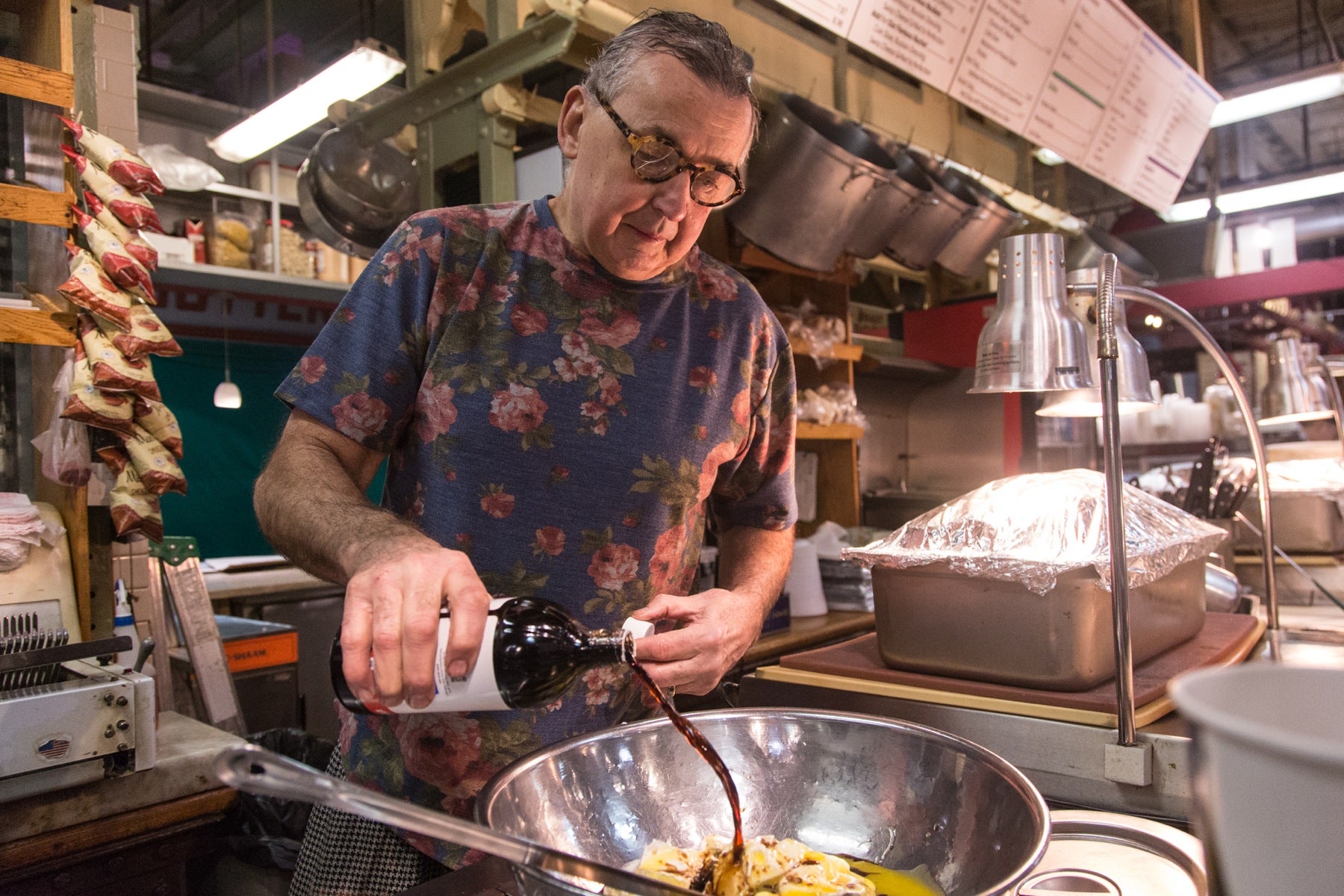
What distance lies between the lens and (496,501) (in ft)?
4.15

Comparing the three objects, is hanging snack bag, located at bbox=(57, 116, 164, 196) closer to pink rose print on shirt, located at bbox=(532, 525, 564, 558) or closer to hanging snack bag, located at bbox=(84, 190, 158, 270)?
hanging snack bag, located at bbox=(84, 190, 158, 270)

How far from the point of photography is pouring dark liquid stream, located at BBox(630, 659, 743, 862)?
0.89 metres

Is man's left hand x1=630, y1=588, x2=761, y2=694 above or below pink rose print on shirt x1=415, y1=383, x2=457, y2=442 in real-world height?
below

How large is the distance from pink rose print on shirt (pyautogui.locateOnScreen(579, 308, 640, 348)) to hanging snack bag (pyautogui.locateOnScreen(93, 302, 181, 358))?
117 centimetres

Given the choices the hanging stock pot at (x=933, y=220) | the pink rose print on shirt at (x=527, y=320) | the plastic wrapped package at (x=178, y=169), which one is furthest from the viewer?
the plastic wrapped package at (x=178, y=169)


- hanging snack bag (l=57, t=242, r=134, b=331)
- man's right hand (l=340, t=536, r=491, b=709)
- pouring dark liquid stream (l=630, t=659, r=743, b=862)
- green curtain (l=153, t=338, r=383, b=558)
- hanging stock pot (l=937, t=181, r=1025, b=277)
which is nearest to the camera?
man's right hand (l=340, t=536, r=491, b=709)

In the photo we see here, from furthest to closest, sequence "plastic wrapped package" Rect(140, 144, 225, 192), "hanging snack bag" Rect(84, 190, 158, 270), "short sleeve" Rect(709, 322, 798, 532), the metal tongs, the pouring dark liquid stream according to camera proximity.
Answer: "plastic wrapped package" Rect(140, 144, 225, 192)
"hanging snack bag" Rect(84, 190, 158, 270)
"short sleeve" Rect(709, 322, 798, 532)
the pouring dark liquid stream
the metal tongs

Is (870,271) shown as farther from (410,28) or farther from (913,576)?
(913,576)

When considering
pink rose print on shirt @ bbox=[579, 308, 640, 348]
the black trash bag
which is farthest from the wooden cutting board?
the black trash bag

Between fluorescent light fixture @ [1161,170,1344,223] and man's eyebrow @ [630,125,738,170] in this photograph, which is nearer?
man's eyebrow @ [630,125,738,170]

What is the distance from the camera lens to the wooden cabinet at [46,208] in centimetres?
175

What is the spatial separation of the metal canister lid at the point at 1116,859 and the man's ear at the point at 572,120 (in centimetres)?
104

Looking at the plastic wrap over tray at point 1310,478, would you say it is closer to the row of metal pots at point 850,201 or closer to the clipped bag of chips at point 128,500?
the row of metal pots at point 850,201

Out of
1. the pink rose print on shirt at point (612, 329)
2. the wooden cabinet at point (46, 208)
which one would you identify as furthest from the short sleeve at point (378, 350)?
the wooden cabinet at point (46, 208)
